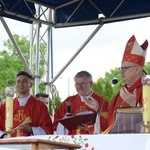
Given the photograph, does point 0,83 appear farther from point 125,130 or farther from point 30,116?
point 125,130

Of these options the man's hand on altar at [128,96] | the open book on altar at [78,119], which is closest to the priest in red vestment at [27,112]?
the open book on altar at [78,119]

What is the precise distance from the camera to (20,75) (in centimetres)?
508

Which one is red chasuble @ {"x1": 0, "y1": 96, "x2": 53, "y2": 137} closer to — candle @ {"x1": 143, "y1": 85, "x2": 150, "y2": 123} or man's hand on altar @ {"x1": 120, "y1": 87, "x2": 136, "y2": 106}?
man's hand on altar @ {"x1": 120, "y1": 87, "x2": 136, "y2": 106}

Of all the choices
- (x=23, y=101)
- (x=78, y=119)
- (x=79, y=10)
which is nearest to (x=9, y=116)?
(x=78, y=119)

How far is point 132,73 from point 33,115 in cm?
156

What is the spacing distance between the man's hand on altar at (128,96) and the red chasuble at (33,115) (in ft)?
4.17

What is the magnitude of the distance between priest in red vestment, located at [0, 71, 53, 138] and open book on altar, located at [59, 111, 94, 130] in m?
0.63

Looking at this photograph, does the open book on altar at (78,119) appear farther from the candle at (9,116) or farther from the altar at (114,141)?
the altar at (114,141)

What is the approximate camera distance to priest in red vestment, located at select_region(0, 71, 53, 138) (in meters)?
5.03

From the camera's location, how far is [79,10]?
286 inches

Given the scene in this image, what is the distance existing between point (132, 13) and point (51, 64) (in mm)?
1876

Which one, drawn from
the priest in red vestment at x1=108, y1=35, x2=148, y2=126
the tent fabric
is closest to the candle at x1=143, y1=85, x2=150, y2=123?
the priest in red vestment at x1=108, y1=35, x2=148, y2=126

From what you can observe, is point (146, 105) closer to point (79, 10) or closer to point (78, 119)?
point (78, 119)

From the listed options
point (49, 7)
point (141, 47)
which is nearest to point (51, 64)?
point (49, 7)
